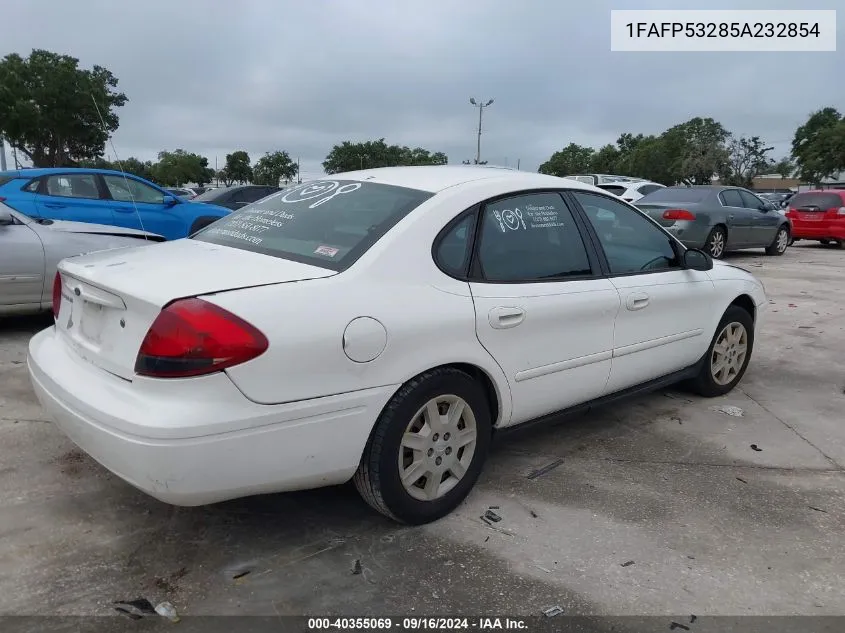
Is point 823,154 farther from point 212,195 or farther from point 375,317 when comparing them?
point 375,317

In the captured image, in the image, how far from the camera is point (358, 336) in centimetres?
252

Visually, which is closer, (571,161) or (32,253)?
(32,253)

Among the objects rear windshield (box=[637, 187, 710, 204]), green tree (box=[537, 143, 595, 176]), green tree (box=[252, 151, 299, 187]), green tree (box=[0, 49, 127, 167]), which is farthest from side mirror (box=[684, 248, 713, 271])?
green tree (box=[537, 143, 595, 176])

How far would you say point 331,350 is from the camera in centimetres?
245

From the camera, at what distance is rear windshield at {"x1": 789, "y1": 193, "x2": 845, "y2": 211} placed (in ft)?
54.2

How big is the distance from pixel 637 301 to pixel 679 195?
9.66 metres

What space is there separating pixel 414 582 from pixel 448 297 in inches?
44.1

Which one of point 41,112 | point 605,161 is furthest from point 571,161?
point 41,112

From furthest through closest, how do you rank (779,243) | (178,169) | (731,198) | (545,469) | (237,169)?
(237,169)
(178,169)
(779,243)
(731,198)
(545,469)

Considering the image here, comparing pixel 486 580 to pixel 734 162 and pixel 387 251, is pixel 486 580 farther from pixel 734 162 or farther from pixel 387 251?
pixel 734 162

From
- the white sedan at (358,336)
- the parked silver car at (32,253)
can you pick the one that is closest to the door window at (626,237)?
the white sedan at (358,336)

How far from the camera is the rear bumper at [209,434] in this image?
227cm

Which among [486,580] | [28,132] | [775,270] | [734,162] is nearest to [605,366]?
[486,580]

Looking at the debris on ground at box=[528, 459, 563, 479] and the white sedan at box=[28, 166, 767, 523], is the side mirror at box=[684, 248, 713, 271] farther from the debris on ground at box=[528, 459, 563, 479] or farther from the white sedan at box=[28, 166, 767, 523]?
A: the debris on ground at box=[528, 459, 563, 479]
